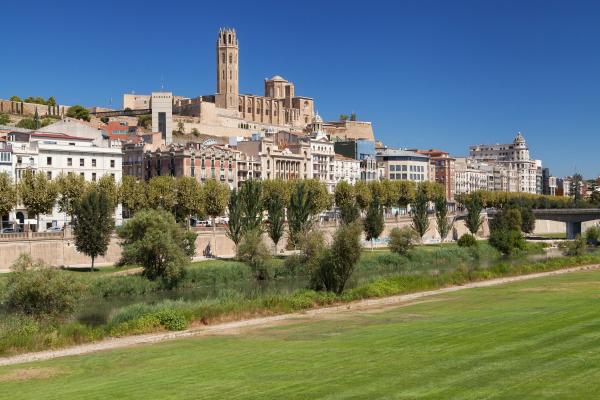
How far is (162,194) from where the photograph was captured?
3282 inches

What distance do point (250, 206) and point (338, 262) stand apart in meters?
28.7

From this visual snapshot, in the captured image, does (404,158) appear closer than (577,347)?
No

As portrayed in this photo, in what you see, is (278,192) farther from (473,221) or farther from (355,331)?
(355,331)

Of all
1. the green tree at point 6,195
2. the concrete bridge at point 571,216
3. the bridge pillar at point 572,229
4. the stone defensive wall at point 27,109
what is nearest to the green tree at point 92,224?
the green tree at point 6,195

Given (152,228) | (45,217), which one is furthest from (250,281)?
(45,217)

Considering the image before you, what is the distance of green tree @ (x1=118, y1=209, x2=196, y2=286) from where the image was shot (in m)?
59.7

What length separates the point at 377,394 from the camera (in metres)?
19.6

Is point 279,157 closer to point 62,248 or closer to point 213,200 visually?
point 213,200

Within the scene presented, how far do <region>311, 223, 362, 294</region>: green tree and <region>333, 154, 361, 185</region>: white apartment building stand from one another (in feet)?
276

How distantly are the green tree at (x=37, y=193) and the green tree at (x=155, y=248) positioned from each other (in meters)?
12.9

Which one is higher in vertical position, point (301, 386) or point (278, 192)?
point (278, 192)

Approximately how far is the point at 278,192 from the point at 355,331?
61971mm

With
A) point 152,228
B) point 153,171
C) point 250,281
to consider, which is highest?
point 153,171

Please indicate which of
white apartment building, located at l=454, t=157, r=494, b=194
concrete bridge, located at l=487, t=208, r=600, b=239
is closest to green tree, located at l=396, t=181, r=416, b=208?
concrete bridge, located at l=487, t=208, r=600, b=239
